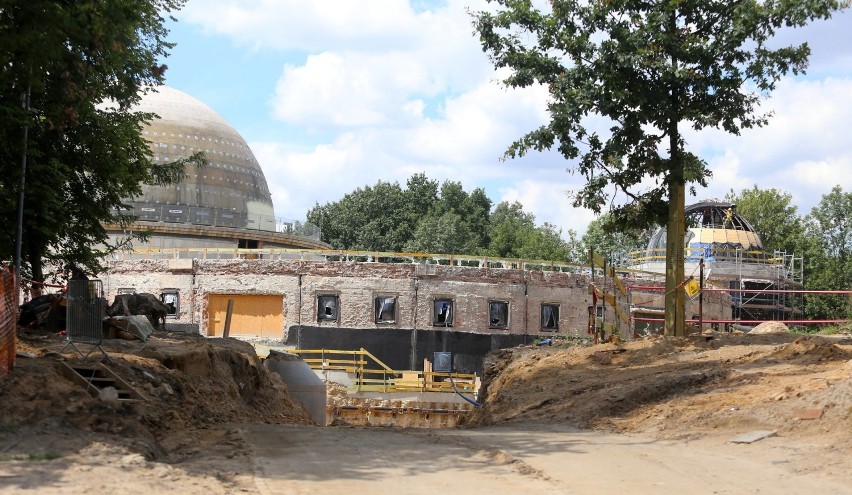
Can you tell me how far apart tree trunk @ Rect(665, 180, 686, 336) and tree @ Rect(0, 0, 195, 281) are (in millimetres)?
11973

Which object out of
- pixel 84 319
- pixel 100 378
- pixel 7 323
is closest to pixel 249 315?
pixel 84 319

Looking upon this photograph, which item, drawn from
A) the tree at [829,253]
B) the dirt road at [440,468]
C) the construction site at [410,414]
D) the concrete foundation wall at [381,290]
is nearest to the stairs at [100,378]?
the construction site at [410,414]

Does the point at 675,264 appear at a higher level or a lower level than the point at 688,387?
higher

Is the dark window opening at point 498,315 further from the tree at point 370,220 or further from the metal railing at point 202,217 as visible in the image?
the tree at point 370,220

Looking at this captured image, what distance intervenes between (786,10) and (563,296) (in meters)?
26.1

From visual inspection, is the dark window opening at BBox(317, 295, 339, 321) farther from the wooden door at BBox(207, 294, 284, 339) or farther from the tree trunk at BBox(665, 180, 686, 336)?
the tree trunk at BBox(665, 180, 686, 336)

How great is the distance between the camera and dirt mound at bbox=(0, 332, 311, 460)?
1208 cm

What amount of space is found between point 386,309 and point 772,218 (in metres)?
48.8

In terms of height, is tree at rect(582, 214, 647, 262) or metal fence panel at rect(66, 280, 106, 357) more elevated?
tree at rect(582, 214, 647, 262)

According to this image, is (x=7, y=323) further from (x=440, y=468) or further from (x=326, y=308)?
(x=326, y=308)

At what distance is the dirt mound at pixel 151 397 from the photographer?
1208cm

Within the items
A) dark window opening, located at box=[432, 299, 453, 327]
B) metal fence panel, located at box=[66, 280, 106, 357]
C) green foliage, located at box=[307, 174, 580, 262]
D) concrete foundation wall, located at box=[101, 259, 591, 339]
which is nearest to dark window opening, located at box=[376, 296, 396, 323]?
concrete foundation wall, located at box=[101, 259, 591, 339]

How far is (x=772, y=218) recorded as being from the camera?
84062mm

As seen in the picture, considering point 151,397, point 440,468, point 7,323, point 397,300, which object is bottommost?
point 440,468
